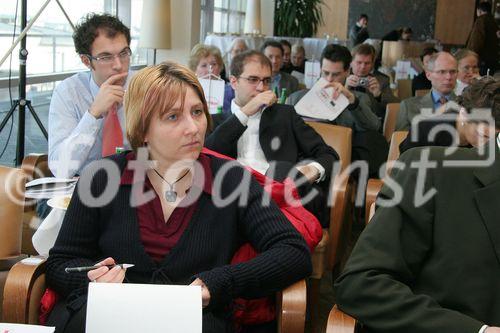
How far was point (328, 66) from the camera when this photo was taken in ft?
14.7

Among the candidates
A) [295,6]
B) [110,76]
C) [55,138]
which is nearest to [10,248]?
[55,138]

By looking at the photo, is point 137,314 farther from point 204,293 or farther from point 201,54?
point 201,54

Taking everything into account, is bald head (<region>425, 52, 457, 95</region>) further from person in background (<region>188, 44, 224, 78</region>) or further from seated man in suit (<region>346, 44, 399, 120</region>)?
person in background (<region>188, 44, 224, 78</region>)

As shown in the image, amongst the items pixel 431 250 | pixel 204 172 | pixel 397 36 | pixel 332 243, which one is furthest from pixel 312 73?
pixel 397 36

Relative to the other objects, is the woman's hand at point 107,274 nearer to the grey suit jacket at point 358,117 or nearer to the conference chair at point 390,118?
the grey suit jacket at point 358,117

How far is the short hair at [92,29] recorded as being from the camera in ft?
9.17

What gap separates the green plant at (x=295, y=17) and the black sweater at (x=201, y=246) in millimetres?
8928

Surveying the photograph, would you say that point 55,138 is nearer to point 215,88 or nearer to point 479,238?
point 215,88

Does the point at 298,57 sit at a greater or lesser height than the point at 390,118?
greater

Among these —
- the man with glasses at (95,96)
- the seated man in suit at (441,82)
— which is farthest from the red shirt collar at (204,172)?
the seated man in suit at (441,82)

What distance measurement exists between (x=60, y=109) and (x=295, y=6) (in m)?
8.20

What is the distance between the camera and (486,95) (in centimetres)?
167

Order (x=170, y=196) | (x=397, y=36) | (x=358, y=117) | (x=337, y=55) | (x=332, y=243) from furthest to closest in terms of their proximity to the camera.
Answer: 1. (x=397, y=36)
2. (x=337, y=55)
3. (x=358, y=117)
4. (x=332, y=243)
5. (x=170, y=196)

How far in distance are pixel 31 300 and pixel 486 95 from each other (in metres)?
1.39
